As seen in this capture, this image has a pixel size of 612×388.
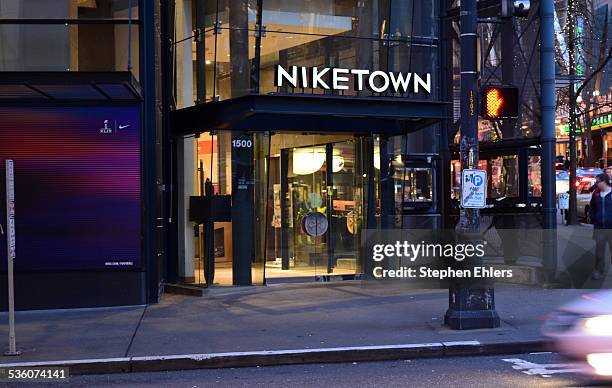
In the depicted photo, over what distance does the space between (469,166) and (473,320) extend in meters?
2.00

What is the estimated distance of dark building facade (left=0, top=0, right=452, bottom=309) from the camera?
1091 centimetres

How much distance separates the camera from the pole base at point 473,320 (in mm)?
8784

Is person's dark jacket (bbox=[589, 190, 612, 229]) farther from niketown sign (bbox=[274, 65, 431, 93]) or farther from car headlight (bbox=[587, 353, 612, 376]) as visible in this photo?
car headlight (bbox=[587, 353, 612, 376])

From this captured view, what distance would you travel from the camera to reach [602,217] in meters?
12.0

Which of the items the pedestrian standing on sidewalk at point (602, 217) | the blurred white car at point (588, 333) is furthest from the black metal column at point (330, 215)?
the blurred white car at point (588, 333)

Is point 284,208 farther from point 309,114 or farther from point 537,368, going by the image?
point 537,368

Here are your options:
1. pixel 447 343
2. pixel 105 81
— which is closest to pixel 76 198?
pixel 105 81

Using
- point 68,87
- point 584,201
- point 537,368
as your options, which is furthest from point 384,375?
point 584,201

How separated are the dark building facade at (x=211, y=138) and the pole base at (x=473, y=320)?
171 inches

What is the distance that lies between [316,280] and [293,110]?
3.66m

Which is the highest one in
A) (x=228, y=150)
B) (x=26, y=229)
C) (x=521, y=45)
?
(x=521, y=45)

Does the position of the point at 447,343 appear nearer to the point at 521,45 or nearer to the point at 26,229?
the point at 26,229

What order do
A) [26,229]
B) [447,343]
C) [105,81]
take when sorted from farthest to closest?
[26,229]
[105,81]
[447,343]

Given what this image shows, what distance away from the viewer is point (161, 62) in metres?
12.9
